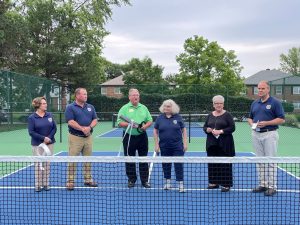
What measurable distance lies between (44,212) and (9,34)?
2418 cm

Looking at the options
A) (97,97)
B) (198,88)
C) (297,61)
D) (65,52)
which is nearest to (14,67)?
(65,52)

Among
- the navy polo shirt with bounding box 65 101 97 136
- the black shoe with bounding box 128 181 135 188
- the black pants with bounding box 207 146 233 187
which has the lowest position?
the black shoe with bounding box 128 181 135 188

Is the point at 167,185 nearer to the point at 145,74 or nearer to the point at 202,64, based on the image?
the point at 202,64

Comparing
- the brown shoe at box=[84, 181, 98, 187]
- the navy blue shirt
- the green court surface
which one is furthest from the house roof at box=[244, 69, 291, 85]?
the navy blue shirt

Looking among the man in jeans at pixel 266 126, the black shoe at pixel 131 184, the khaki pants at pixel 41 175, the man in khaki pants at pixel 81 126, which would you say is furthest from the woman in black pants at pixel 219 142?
the khaki pants at pixel 41 175

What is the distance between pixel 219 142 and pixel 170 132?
82 centimetres

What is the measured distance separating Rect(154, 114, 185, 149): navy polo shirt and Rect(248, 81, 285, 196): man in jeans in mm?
1210

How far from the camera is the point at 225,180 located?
6.88 metres

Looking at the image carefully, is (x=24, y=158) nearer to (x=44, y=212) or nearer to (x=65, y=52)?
(x=44, y=212)

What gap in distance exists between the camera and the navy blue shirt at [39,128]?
7070 millimetres

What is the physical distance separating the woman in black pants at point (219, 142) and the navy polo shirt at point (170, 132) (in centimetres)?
46

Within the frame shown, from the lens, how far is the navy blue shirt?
23.2 ft

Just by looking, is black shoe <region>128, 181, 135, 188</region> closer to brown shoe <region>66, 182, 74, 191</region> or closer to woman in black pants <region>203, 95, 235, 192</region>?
brown shoe <region>66, 182, 74, 191</region>

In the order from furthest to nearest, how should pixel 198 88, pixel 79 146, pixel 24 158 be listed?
pixel 198 88
pixel 79 146
pixel 24 158
